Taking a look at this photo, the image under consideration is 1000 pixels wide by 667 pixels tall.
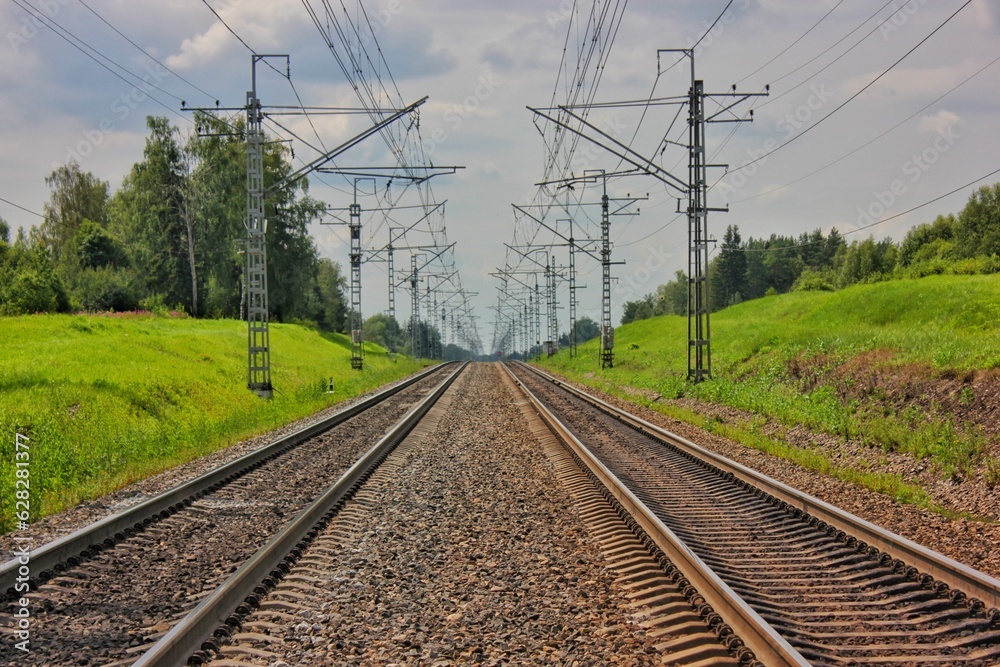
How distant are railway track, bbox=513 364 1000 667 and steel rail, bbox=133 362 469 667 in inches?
133

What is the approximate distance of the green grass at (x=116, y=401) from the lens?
12.1 metres

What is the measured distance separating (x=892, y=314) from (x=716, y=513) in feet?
89.7

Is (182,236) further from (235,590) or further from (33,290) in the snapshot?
(235,590)

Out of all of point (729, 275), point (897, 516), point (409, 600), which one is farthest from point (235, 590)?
point (729, 275)

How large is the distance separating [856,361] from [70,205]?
81.2 metres

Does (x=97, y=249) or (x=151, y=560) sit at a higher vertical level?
(x=97, y=249)

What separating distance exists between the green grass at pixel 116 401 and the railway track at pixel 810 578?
7.35m

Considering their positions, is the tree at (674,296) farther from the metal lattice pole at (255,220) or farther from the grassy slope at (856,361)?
the metal lattice pole at (255,220)

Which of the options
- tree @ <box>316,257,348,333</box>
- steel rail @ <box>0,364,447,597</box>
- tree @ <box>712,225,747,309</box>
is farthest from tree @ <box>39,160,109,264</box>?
tree @ <box>712,225,747,309</box>

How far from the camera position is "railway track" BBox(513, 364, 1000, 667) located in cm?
500

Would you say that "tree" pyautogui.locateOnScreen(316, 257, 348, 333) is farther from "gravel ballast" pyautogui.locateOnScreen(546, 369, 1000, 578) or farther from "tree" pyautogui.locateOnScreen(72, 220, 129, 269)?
"gravel ballast" pyautogui.locateOnScreen(546, 369, 1000, 578)

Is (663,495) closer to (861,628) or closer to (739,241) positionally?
(861,628)

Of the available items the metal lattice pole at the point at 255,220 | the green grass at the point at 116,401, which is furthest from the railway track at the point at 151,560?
the metal lattice pole at the point at 255,220

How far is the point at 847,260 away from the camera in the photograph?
106 m
